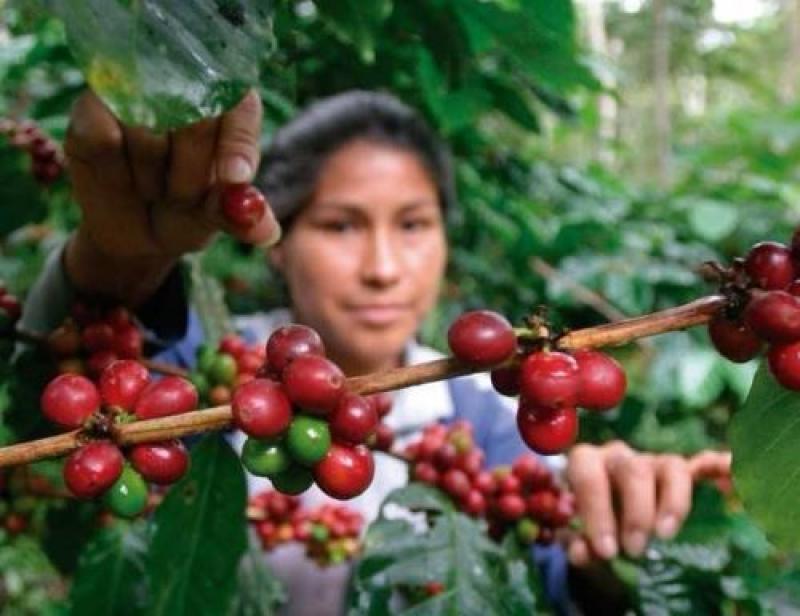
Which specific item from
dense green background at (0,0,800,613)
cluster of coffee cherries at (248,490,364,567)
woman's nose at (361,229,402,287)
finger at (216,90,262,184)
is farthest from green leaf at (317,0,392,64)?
woman's nose at (361,229,402,287)

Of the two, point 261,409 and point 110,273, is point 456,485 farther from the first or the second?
point 261,409

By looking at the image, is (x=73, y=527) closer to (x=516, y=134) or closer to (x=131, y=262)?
Result: (x=131, y=262)

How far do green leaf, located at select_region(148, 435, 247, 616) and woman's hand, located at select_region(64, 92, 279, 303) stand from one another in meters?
0.20

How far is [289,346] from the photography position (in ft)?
1.78

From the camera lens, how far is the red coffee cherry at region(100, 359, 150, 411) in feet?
1.84

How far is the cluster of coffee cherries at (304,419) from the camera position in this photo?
1.68 ft

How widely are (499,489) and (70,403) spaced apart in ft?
2.06

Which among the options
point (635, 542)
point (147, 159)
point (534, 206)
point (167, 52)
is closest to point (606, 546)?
point (635, 542)

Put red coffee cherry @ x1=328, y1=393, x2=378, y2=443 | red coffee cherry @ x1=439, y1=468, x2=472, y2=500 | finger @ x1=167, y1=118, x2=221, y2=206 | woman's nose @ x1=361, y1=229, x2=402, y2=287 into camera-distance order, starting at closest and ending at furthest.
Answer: red coffee cherry @ x1=328, y1=393, x2=378, y2=443
finger @ x1=167, y1=118, x2=221, y2=206
red coffee cherry @ x1=439, y1=468, x2=472, y2=500
woman's nose @ x1=361, y1=229, x2=402, y2=287

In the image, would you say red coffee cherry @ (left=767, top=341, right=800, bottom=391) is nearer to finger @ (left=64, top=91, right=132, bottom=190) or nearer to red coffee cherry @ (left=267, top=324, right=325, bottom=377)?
red coffee cherry @ (left=267, top=324, right=325, bottom=377)

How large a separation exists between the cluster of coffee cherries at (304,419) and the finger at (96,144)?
28cm

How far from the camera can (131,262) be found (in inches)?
36.1

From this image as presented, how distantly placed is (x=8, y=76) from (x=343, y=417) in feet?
4.32

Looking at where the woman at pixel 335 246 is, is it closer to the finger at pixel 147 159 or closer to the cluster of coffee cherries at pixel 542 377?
the finger at pixel 147 159
